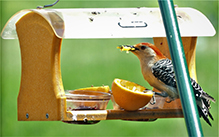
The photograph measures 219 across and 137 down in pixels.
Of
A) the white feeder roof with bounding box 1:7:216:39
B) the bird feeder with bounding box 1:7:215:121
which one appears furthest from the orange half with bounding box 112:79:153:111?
the white feeder roof with bounding box 1:7:216:39

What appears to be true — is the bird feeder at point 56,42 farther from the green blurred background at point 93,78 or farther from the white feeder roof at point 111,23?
the green blurred background at point 93,78

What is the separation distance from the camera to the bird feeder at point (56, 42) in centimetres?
136

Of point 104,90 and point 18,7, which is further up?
point 18,7

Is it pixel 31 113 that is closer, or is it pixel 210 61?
pixel 31 113

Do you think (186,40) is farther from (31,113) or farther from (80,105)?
(31,113)

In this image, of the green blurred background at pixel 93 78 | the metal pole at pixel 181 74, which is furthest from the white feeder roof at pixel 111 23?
the green blurred background at pixel 93 78

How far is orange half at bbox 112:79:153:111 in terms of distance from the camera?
1.38 meters

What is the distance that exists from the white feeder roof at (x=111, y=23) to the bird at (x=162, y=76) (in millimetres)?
83


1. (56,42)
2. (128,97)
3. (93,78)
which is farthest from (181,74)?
(93,78)

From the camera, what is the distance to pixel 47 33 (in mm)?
1381

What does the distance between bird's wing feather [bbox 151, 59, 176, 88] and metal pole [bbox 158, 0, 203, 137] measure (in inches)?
19.9

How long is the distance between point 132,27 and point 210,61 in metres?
3.73

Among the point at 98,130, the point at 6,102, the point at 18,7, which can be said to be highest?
the point at 18,7

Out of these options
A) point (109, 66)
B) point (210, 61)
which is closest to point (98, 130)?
point (109, 66)
